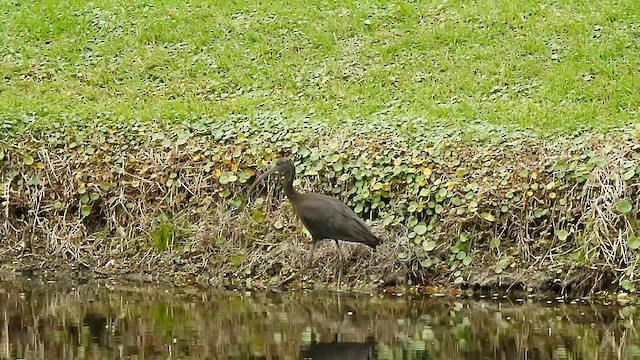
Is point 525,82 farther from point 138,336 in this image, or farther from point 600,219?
point 138,336

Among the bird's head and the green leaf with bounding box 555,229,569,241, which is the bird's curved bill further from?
the green leaf with bounding box 555,229,569,241

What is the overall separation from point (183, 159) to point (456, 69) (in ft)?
11.8

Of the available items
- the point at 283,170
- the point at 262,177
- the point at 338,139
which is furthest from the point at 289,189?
the point at 338,139

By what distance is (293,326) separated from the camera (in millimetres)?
9258

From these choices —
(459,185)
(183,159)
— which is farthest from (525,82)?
(183,159)

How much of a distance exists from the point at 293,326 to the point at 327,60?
5590 mm

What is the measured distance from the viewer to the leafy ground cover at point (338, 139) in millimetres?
10570

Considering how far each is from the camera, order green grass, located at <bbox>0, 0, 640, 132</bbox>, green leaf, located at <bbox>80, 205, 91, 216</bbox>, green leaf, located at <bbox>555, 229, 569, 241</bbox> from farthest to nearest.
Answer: green grass, located at <bbox>0, 0, 640, 132</bbox>
green leaf, located at <bbox>80, 205, 91, 216</bbox>
green leaf, located at <bbox>555, 229, 569, 241</bbox>

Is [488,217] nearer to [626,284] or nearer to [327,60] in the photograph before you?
[626,284]

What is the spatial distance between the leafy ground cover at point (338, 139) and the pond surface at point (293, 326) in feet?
1.84

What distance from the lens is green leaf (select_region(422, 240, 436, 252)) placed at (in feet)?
34.9

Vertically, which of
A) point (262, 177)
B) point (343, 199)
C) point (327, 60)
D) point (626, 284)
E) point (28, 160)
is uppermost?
point (327, 60)

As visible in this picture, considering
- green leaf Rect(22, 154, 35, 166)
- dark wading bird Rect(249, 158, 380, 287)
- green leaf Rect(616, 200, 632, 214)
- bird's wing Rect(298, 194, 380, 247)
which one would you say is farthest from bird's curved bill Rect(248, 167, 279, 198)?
green leaf Rect(616, 200, 632, 214)

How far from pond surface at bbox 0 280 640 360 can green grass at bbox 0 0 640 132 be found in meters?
2.56
